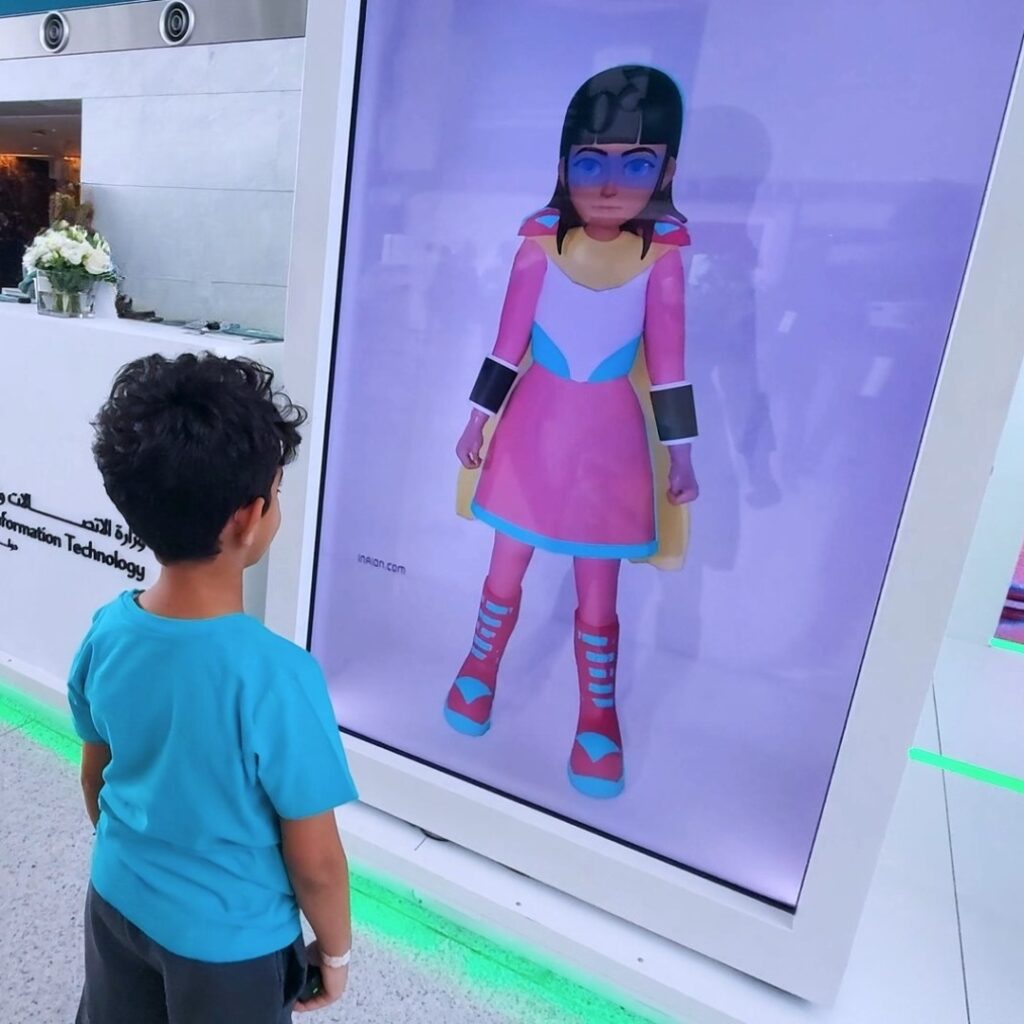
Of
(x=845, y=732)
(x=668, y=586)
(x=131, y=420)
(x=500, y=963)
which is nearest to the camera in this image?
(x=131, y=420)

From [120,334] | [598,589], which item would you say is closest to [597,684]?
[598,589]

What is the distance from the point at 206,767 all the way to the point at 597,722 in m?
0.94

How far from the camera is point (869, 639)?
4.45ft

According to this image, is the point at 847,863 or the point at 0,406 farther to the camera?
the point at 0,406

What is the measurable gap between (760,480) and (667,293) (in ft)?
1.22

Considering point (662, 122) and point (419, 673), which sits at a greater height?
point (662, 122)

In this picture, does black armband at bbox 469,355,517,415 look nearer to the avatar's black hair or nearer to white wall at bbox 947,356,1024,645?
the avatar's black hair

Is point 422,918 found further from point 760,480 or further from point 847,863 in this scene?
point 760,480

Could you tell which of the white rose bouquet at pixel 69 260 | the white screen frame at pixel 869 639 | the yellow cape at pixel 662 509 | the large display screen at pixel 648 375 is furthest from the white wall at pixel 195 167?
the yellow cape at pixel 662 509

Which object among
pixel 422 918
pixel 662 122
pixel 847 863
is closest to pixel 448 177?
pixel 662 122

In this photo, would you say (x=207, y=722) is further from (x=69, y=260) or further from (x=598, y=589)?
(x=69, y=260)

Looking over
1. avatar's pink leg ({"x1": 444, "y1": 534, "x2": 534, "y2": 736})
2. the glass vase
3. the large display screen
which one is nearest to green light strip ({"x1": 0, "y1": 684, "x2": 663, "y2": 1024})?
the large display screen

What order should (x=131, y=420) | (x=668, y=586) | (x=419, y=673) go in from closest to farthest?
1. (x=131, y=420)
2. (x=668, y=586)
3. (x=419, y=673)

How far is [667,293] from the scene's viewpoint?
4.73 ft
